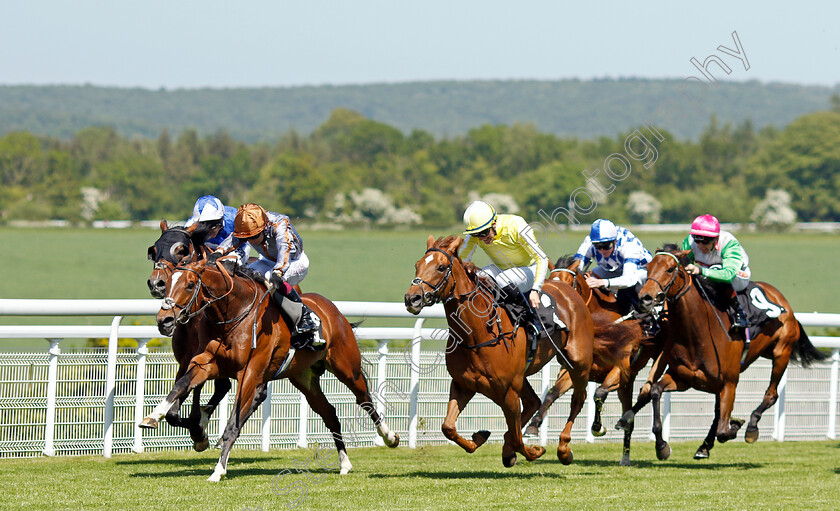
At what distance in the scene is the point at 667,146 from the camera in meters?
82.6

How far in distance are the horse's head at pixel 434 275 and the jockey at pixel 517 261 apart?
46 cm

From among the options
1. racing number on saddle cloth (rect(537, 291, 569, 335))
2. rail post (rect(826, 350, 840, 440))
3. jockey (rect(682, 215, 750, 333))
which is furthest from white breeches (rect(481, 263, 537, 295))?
rail post (rect(826, 350, 840, 440))

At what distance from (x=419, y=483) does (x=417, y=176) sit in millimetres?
87104

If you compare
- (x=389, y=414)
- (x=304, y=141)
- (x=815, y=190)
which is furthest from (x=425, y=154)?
(x=389, y=414)

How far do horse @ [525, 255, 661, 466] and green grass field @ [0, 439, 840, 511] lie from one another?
43 centimetres

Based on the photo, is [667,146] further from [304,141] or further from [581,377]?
[581,377]

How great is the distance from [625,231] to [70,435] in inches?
167

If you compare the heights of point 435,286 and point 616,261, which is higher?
point 616,261

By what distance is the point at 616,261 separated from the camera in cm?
802

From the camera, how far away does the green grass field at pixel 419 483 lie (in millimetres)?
5543

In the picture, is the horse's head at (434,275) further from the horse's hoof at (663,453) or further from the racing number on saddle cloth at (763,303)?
the racing number on saddle cloth at (763,303)

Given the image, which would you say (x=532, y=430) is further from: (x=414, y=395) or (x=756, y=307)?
(x=756, y=307)

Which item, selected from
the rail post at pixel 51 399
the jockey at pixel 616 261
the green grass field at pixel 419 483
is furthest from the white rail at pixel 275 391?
the jockey at pixel 616 261

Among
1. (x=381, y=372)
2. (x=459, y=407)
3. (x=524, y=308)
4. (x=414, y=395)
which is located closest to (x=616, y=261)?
(x=524, y=308)
